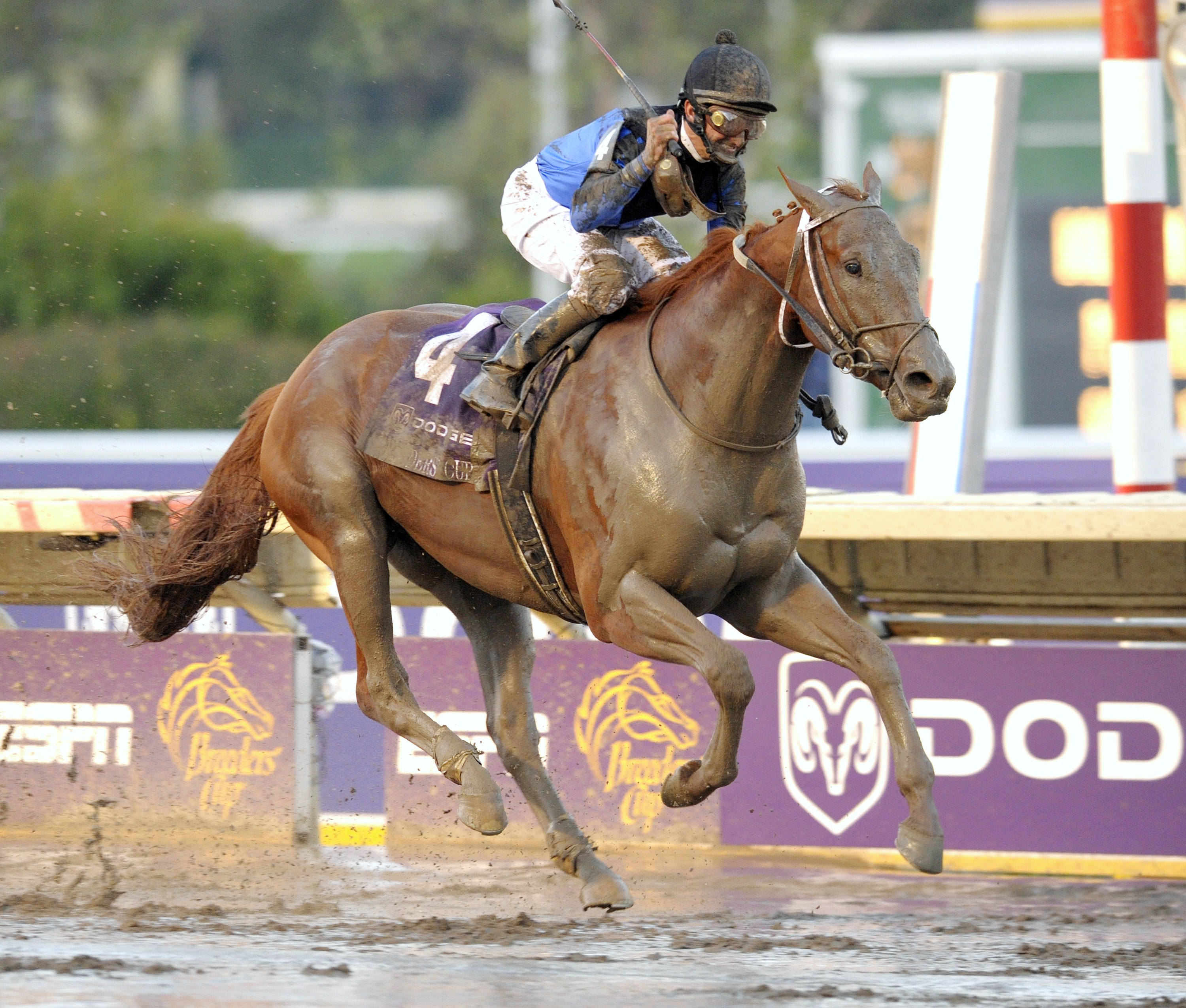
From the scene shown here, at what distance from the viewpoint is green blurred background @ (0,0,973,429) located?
1939 centimetres

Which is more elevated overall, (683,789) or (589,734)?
(589,734)

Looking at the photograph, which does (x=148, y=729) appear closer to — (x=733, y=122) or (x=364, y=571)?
(x=364, y=571)

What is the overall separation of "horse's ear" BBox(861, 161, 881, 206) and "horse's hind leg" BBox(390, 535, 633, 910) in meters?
1.90

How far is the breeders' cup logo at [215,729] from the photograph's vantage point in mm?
6738

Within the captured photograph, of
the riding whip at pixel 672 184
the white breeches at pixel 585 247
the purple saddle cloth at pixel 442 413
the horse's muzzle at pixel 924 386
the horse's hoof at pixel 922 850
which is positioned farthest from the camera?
the purple saddle cloth at pixel 442 413

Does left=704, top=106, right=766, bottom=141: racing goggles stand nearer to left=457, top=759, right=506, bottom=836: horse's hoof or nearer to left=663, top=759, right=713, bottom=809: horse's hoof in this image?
left=663, top=759, right=713, bottom=809: horse's hoof

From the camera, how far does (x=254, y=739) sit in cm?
674

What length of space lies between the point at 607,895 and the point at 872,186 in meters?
2.03

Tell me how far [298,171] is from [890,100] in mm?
20126

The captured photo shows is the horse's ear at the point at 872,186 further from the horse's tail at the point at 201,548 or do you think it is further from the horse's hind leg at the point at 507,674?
the horse's tail at the point at 201,548

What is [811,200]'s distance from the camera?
14.0ft

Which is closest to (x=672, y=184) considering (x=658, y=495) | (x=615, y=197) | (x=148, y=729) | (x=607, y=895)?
(x=615, y=197)

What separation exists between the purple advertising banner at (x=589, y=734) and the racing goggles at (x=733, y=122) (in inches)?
97.0

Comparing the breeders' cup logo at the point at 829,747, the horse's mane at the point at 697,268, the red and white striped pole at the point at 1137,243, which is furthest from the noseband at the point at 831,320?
the red and white striped pole at the point at 1137,243
